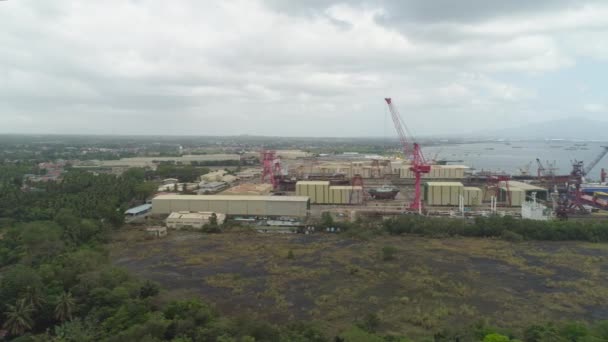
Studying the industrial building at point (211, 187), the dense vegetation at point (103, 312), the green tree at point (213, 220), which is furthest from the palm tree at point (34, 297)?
the industrial building at point (211, 187)

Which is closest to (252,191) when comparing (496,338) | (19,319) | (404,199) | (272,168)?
(272,168)

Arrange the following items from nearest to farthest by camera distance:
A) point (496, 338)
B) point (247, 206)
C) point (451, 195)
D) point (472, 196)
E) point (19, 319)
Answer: point (496, 338), point (19, 319), point (247, 206), point (472, 196), point (451, 195)

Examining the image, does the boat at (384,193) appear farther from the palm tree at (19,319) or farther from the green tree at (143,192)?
the palm tree at (19,319)

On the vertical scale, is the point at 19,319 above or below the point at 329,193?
below

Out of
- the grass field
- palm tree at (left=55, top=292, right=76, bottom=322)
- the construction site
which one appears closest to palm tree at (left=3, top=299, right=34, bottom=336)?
palm tree at (left=55, top=292, right=76, bottom=322)

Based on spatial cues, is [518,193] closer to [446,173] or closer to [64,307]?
[446,173]

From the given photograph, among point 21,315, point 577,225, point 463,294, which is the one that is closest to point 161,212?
point 21,315
